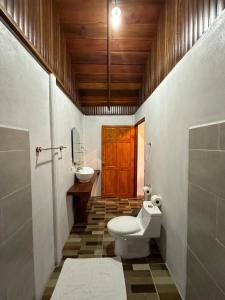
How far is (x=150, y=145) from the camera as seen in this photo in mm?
3004

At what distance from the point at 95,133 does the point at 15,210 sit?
149 inches

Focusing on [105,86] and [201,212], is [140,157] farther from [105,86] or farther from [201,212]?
[201,212]

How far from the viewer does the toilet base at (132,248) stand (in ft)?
7.74

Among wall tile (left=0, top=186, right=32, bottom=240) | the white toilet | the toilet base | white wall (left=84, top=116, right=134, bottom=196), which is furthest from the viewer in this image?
white wall (left=84, top=116, right=134, bottom=196)

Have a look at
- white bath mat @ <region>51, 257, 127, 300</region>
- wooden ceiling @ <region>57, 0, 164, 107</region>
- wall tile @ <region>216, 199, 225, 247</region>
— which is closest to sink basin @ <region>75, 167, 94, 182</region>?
white bath mat @ <region>51, 257, 127, 300</region>

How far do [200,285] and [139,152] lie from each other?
11.9 ft

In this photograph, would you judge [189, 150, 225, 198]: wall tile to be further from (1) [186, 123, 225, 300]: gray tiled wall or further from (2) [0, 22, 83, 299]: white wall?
(2) [0, 22, 83, 299]: white wall

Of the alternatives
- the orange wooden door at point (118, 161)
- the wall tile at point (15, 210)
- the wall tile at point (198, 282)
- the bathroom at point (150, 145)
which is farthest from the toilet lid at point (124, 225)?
the orange wooden door at point (118, 161)

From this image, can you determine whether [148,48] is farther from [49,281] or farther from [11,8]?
[49,281]

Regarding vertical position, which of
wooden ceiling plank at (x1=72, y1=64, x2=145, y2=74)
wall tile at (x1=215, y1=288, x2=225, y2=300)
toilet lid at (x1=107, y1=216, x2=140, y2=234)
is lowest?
toilet lid at (x1=107, y1=216, x2=140, y2=234)

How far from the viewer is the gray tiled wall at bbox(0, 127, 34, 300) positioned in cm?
112

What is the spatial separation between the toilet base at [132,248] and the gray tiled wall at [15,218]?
3.78 feet

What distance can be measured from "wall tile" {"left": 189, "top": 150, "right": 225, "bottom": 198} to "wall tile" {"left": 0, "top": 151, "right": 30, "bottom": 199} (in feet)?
4.21

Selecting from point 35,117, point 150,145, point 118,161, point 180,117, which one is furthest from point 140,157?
point 35,117
